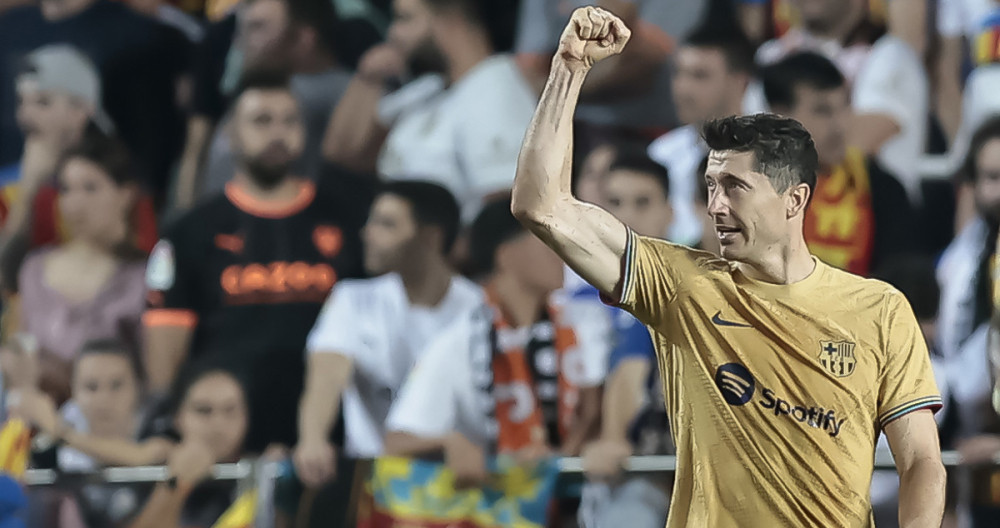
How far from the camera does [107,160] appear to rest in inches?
291

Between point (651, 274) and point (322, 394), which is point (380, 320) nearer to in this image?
point (322, 394)

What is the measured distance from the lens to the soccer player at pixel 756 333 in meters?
2.66

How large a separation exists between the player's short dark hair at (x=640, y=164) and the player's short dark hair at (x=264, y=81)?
1910 millimetres

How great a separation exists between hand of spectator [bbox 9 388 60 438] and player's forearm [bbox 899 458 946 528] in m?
5.44

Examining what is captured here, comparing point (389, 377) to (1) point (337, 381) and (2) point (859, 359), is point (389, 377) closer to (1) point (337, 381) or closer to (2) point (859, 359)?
(1) point (337, 381)

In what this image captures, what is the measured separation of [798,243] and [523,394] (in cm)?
355

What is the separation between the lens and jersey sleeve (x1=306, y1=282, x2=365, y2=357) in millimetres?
6660

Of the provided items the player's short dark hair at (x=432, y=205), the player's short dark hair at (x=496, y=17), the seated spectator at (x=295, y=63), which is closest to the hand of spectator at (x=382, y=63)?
the seated spectator at (x=295, y=63)

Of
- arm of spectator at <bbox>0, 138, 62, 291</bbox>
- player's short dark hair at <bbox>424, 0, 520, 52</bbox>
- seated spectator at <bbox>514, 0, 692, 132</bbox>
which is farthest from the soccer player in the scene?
arm of spectator at <bbox>0, 138, 62, 291</bbox>

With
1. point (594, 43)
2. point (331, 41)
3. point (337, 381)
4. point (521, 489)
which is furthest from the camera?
point (331, 41)

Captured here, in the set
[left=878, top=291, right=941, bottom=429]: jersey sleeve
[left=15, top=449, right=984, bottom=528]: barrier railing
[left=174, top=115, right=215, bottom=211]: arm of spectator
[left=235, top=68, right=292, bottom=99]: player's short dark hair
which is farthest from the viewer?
[left=174, top=115, right=215, bottom=211]: arm of spectator

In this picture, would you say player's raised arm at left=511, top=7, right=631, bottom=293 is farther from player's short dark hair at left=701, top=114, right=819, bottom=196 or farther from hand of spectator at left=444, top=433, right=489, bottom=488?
hand of spectator at left=444, top=433, right=489, bottom=488

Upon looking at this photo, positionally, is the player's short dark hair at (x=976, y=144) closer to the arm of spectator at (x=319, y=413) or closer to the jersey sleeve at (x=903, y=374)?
the arm of spectator at (x=319, y=413)

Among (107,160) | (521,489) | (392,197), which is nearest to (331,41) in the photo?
(392,197)
